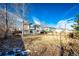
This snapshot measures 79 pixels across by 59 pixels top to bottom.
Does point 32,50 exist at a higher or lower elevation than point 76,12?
lower

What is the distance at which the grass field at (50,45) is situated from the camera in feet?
12.5

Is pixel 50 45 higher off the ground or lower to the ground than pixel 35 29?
lower

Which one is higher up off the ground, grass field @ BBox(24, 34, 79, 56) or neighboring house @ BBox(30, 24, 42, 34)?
neighboring house @ BBox(30, 24, 42, 34)

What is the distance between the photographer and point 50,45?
3.81 m

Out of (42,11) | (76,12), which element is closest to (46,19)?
(42,11)

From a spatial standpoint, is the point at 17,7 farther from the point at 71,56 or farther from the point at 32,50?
the point at 71,56

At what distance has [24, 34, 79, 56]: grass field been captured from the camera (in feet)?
12.5

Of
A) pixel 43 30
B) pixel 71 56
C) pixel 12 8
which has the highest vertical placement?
pixel 12 8

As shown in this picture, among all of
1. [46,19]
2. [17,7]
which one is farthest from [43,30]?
[17,7]

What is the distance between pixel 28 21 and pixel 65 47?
49 cm

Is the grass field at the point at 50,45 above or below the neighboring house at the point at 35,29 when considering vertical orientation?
below

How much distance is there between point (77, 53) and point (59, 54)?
0.19m

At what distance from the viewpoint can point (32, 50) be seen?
12.5ft

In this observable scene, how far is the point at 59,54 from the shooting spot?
3.81 meters
